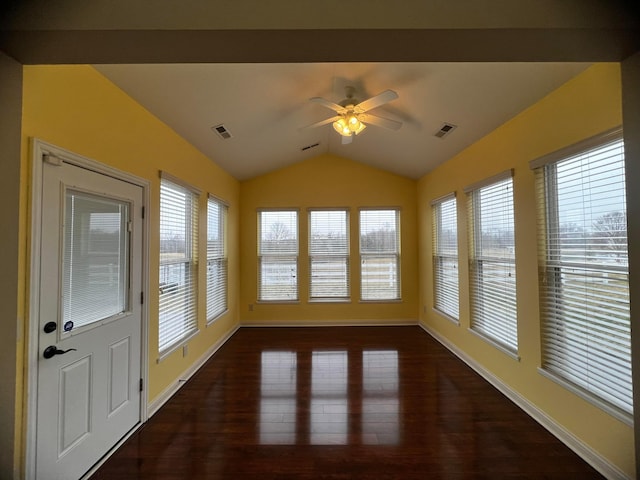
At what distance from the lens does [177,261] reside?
3.16 metres

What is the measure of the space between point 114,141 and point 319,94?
1.90 m

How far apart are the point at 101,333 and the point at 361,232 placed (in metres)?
4.20

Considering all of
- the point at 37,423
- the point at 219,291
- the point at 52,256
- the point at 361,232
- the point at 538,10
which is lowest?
the point at 37,423

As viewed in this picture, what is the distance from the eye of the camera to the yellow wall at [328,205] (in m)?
5.39

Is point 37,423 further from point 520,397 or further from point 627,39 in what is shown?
point 520,397

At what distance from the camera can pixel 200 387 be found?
3076mm

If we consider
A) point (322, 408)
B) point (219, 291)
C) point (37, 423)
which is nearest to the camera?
point (37, 423)

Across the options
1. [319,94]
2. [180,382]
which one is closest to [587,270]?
[319,94]

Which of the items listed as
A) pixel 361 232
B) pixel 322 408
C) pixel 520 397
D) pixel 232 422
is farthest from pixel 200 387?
pixel 361 232

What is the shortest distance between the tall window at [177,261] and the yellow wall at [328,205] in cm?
188

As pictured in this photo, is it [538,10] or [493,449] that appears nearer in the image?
[538,10]

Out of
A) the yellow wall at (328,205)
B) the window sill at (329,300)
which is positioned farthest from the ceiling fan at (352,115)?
the window sill at (329,300)

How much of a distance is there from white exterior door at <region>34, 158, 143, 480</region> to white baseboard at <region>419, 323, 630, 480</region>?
337cm

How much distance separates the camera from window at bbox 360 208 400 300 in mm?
5449
